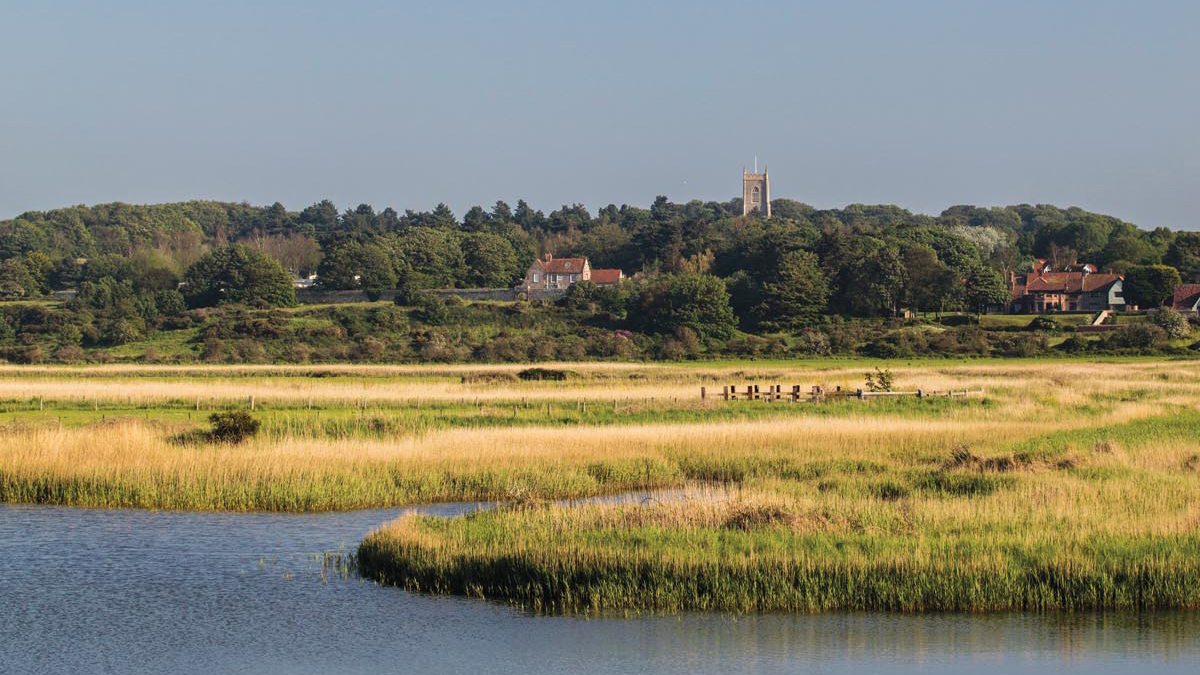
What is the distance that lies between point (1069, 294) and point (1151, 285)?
27.1 ft

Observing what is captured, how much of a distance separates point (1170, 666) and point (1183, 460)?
1496 centimetres

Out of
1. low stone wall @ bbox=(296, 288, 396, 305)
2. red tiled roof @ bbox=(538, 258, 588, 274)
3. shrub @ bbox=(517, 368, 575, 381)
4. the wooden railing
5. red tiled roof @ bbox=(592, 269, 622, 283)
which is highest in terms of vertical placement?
red tiled roof @ bbox=(538, 258, 588, 274)

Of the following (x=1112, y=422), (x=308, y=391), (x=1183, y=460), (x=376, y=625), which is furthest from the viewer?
(x=308, y=391)

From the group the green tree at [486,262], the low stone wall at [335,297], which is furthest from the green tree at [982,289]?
the low stone wall at [335,297]

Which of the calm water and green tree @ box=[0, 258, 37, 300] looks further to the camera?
green tree @ box=[0, 258, 37, 300]

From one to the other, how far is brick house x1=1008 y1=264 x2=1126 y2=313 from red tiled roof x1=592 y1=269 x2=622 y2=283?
4406cm

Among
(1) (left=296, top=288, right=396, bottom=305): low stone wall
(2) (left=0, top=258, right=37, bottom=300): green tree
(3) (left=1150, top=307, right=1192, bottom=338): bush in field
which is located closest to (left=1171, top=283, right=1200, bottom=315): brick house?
(3) (left=1150, top=307, right=1192, bottom=338): bush in field

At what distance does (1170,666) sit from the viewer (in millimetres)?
17750

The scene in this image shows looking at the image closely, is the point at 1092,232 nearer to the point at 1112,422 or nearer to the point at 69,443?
the point at 1112,422

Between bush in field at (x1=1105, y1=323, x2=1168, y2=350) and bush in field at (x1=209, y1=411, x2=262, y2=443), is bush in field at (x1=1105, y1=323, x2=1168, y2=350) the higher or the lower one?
the lower one

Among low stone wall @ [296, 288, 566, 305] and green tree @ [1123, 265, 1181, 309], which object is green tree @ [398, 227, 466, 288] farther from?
green tree @ [1123, 265, 1181, 309]

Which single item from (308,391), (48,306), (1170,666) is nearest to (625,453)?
(1170,666)

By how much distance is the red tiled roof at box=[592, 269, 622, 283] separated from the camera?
151 meters

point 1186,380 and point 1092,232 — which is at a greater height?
point 1092,232
